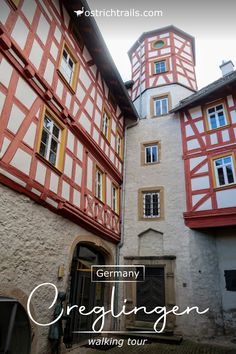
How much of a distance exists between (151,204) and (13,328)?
7393mm

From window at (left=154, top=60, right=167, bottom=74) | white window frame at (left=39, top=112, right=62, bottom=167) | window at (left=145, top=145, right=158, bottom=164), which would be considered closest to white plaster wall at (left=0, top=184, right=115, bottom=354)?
white window frame at (left=39, top=112, right=62, bottom=167)

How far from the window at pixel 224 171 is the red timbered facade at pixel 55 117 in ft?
13.0

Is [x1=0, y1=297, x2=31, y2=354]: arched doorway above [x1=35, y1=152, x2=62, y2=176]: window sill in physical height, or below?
below

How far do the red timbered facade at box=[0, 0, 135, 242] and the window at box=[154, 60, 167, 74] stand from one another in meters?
5.14

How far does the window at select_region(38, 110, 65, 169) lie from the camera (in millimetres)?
6633

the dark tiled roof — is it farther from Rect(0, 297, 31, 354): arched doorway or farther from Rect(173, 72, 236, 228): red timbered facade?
Rect(0, 297, 31, 354): arched doorway

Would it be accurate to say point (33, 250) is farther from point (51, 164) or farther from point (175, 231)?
point (175, 231)

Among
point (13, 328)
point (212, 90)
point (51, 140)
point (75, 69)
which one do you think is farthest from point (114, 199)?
point (13, 328)

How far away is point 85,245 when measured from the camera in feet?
A: 28.3

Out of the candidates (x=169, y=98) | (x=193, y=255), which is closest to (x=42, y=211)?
(x=193, y=255)

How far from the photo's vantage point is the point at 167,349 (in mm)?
7637

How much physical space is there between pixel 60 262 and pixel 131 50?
15.0m

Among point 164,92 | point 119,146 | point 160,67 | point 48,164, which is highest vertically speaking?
point 160,67

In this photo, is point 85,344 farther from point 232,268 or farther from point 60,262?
point 232,268
